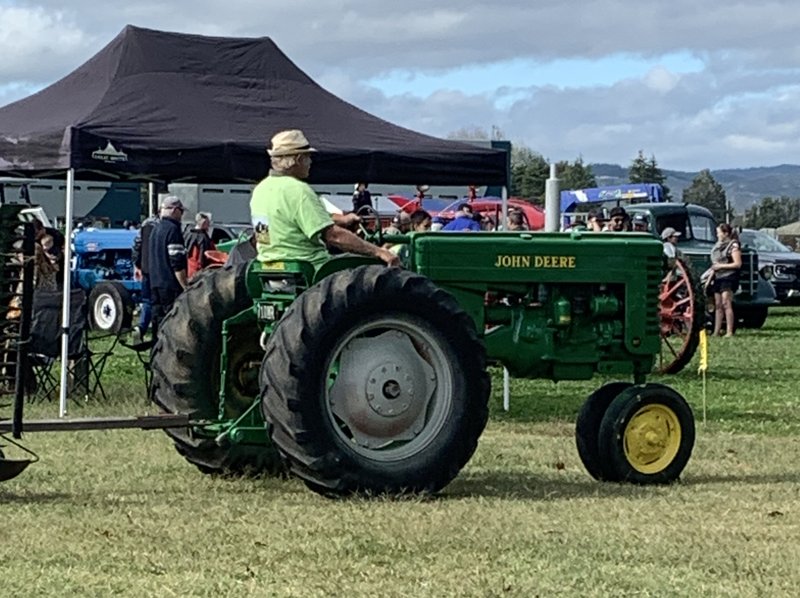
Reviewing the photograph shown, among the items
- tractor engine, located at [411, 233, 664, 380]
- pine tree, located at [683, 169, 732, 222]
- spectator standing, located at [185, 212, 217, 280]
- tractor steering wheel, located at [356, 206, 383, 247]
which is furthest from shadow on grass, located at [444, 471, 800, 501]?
pine tree, located at [683, 169, 732, 222]

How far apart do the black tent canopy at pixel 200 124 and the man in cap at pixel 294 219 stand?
3746 millimetres

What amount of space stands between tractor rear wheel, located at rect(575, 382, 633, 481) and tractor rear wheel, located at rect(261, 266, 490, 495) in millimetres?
974

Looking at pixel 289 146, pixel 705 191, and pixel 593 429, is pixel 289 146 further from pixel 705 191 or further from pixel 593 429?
pixel 705 191

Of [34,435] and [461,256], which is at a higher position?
[461,256]

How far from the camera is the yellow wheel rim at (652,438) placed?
30.6 ft

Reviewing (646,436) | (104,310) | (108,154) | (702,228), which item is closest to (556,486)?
(646,436)

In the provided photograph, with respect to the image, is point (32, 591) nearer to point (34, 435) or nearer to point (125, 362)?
point (34, 435)

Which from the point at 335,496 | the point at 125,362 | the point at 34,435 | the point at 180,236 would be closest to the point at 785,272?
the point at 125,362

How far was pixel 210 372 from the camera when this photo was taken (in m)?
9.51

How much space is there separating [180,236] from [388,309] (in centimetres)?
712

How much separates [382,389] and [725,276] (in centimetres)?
1707

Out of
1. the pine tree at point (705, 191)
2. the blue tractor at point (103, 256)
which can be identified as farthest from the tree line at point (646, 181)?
the blue tractor at point (103, 256)

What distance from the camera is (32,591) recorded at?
611 centimetres

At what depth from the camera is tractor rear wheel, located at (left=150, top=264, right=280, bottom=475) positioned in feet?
31.0
